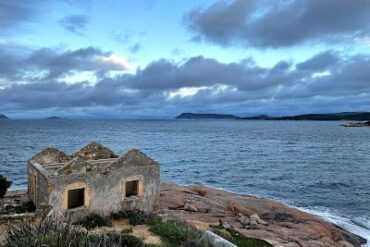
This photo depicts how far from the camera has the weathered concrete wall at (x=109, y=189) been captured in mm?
24953

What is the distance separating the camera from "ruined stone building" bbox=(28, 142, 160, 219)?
2495cm

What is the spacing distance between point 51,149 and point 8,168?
3990 centimetres

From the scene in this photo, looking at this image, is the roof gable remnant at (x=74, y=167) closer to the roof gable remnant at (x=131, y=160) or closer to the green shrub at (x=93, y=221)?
the roof gable remnant at (x=131, y=160)

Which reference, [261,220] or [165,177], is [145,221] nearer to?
[261,220]

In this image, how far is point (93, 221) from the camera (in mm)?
25562

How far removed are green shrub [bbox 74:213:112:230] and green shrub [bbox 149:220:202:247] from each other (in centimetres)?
302

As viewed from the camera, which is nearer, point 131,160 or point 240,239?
point 240,239

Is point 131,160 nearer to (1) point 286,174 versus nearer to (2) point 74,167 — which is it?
(2) point 74,167

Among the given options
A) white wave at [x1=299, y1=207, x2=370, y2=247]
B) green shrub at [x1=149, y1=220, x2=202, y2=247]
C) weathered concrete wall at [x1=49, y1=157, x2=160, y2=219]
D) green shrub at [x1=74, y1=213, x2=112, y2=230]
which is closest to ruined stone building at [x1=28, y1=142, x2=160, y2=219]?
weathered concrete wall at [x1=49, y1=157, x2=160, y2=219]

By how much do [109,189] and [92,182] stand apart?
4.71ft

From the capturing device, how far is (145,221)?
26.8 m

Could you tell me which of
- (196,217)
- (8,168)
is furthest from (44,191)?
(8,168)


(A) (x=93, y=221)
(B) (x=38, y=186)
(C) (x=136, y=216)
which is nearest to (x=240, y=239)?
(C) (x=136, y=216)

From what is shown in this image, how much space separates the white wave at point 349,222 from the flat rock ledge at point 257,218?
1.76 m
